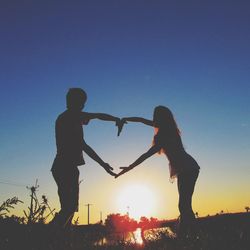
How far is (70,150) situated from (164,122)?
205 centimetres

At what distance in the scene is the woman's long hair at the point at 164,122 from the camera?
23.7 feet

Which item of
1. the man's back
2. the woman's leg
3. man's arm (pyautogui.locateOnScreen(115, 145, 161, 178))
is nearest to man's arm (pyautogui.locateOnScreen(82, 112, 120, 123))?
the man's back

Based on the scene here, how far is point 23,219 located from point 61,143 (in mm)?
1754

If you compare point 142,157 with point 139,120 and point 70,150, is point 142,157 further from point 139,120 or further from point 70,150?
point 70,150

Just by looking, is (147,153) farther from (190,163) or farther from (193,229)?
(193,229)

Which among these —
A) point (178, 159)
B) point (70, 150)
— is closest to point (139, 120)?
point (178, 159)

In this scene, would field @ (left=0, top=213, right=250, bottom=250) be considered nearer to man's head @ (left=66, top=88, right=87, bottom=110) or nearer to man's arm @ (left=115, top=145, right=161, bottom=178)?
man's head @ (left=66, top=88, right=87, bottom=110)

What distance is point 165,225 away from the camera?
7.91 metres

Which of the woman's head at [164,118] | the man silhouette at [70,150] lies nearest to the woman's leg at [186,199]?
the woman's head at [164,118]

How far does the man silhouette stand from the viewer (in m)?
5.84

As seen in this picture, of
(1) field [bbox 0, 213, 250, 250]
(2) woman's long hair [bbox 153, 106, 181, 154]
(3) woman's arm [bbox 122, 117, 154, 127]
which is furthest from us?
(3) woman's arm [bbox 122, 117, 154, 127]

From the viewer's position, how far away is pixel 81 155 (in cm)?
627

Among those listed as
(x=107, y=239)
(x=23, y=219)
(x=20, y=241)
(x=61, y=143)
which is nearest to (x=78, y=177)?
(x=61, y=143)

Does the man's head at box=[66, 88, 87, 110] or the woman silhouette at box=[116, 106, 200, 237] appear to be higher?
the man's head at box=[66, 88, 87, 110]
